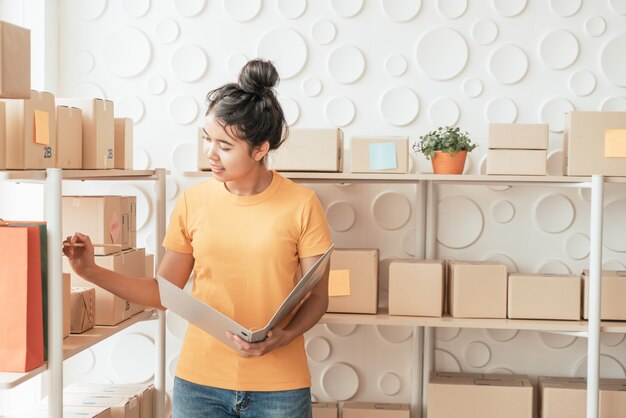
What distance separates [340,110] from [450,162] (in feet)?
1.81

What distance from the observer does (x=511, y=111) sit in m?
3.13

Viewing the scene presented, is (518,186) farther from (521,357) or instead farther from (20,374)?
(20,374)

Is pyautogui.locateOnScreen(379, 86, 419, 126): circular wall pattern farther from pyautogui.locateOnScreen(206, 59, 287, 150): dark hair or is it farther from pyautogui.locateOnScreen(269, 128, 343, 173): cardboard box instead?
pyautogui.locateOnScreen(206, 59, 287, 150): dark hair

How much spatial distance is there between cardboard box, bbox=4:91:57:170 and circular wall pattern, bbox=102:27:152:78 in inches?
44.9

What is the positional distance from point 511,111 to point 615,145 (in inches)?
19.6

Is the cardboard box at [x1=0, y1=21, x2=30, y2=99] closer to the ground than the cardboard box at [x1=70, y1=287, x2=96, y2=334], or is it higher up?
higher up

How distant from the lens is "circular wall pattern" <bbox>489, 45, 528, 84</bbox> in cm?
312

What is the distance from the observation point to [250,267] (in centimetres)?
189

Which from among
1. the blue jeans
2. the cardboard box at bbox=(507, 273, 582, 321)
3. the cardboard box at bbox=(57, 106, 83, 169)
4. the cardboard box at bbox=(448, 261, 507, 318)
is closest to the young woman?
the blue jeans

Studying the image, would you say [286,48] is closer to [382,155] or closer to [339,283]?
[382,155]

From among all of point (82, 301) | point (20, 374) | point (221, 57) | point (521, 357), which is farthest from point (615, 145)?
point (20, 374)

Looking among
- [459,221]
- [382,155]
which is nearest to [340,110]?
[382,155]

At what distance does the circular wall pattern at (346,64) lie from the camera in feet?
10.4

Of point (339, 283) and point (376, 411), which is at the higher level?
point (339, 283)
